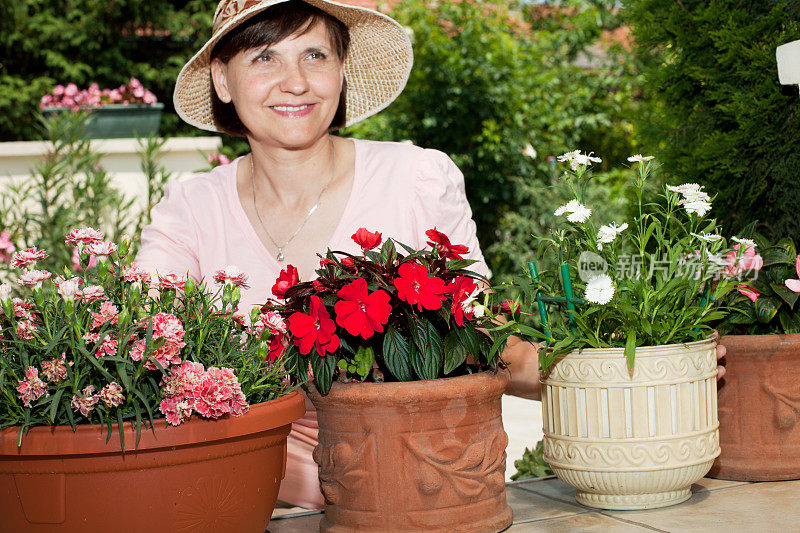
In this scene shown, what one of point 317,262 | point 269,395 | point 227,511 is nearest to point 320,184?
point 317,262

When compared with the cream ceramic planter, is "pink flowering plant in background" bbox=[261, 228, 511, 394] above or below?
above

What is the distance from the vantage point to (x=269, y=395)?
1.52 metres

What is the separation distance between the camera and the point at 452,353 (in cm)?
154

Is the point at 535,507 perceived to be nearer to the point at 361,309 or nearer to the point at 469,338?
the point at 469,338

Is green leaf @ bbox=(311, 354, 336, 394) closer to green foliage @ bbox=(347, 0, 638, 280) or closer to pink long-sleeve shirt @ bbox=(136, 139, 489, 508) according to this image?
pink long-sleeve shirt @ bbox=(136, 139, 489, 508)

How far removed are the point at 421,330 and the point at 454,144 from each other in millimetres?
6956

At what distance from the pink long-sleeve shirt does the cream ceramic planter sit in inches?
24.9

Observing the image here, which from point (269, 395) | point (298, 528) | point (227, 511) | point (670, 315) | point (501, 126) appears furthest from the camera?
point (501, 126)

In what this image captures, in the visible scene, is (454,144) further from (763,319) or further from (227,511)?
(227,511)

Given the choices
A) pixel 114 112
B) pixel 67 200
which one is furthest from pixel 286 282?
pixel 114 112

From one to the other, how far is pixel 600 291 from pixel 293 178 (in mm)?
1079

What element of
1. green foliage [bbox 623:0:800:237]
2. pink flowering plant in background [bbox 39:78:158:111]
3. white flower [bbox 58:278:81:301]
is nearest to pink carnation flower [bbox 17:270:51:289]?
white flower [bbox 58:278:81:301]

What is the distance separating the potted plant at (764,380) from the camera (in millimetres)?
1868

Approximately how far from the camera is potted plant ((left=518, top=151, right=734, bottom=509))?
164cm
